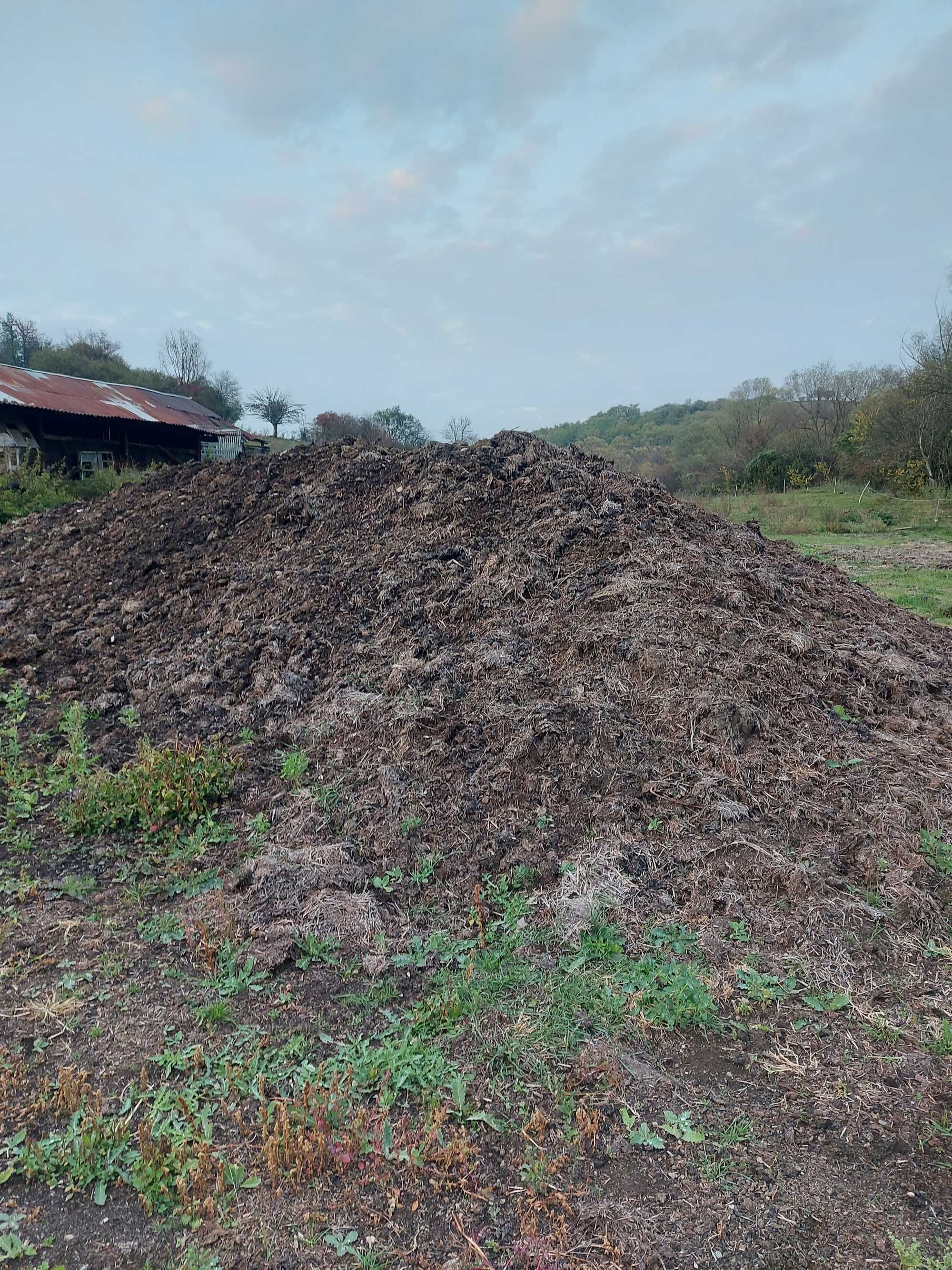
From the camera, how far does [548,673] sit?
449cm

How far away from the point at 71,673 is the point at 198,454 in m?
16.0

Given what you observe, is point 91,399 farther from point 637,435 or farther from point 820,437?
point 637,435

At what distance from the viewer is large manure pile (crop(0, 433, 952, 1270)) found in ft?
6.64

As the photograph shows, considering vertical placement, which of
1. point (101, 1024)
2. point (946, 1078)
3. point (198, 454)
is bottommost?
point (946, 1078)

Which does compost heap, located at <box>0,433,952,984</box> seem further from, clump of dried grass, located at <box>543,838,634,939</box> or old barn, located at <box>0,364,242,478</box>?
old barn, located at <box>0,364,242,478</box>

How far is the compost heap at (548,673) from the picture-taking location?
3412 mm

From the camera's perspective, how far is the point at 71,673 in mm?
5590

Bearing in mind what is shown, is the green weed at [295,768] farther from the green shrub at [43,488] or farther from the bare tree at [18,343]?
the bare tree at [18,343]

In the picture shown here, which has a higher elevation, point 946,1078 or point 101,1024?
point 101,1024

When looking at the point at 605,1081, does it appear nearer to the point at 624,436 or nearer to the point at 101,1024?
the point at 101,1024

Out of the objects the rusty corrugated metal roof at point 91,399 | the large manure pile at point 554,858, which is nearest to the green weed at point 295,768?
the large manure pile at point 554,858

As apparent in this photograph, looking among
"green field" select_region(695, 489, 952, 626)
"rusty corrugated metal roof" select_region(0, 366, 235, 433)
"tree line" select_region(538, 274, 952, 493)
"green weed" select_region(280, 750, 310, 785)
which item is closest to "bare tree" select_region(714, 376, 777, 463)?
"tree line" select_region(538, 274, 952, 493)

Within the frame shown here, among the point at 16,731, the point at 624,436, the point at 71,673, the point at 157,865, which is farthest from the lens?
the point at 624,436

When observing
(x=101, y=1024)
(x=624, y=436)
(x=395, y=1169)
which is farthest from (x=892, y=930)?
(x=624, y=436)
